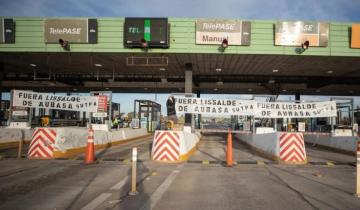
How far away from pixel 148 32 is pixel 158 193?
15189mm

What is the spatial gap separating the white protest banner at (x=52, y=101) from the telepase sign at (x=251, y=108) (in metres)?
5.32

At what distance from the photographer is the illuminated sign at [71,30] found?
2212cm

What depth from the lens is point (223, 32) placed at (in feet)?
72.0

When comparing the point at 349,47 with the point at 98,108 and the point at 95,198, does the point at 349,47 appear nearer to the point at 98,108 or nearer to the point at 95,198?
the point at 98,108

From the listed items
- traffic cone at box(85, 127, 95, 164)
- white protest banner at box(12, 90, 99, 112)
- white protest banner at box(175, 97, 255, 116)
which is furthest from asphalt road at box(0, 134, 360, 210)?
white protest banner at box(12, 90, 99, 112)

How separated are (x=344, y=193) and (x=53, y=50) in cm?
1868

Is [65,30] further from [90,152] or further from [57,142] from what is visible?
[90,152]

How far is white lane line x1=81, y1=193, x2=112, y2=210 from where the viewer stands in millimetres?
6617

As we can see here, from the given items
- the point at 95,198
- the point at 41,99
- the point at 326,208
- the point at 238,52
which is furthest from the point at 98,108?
the point at 326,208

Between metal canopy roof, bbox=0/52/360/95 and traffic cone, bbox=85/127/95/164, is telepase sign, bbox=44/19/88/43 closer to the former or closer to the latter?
metal canopy roof, bbox=0/52/360/95

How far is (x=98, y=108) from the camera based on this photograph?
21.0 metres

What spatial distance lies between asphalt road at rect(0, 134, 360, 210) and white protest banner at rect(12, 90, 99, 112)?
6.62 m

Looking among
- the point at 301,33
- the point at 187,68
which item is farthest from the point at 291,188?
the point at 187,68

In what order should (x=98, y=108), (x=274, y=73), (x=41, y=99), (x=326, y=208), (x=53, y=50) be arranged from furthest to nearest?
(x=274, y=73) < (x=53, y=50) < (x=98, y=108) < (x=41, y=99) < (x=326, y=208)
